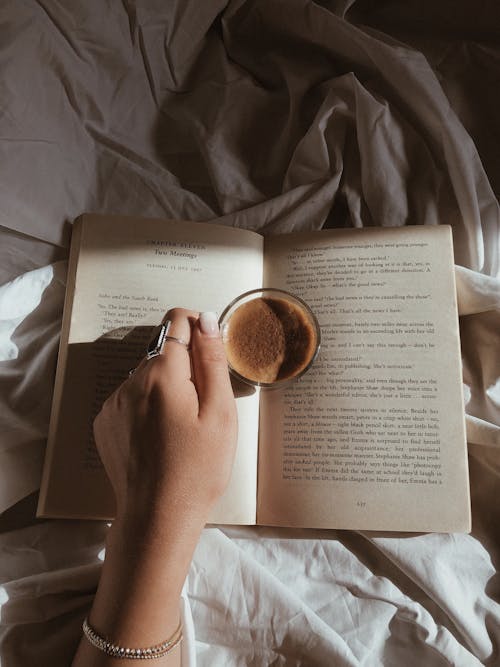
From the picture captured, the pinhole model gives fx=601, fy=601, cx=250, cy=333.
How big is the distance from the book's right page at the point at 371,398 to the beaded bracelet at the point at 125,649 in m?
0.27

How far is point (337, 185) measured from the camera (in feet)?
3.74

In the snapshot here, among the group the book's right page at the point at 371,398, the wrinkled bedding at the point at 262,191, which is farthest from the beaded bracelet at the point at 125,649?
the book's right page at the point at 371,398

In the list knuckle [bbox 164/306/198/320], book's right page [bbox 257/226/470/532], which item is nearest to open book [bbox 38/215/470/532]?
book's right page [bbox 257/226/470/532]

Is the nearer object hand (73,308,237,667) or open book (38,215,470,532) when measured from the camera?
hand (73,308,237,667)

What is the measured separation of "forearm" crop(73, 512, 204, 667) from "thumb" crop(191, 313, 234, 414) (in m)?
0.17

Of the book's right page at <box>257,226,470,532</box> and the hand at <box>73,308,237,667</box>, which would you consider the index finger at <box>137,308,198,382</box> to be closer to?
the hand at <box>73,308,237,667</box>

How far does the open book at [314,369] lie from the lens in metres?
0.98

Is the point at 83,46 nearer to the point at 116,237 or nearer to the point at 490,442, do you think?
the point at 116,237

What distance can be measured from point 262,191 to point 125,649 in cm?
82

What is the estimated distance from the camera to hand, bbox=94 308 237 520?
80 centimetres

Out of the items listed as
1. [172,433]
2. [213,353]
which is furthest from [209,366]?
[172,433]

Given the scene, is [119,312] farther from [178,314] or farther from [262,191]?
[262,191]

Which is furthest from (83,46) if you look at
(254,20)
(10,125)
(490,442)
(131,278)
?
(490,442)

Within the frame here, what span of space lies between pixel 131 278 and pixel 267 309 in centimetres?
25
